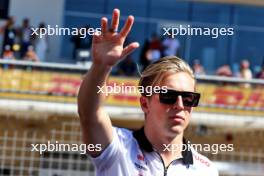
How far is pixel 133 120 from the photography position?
37.9ft

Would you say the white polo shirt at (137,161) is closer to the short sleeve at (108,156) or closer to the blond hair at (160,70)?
the short sleeve at (108,156)

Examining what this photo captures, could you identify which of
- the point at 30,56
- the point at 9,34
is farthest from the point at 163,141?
the point at 9,34

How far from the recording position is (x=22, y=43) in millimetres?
13789

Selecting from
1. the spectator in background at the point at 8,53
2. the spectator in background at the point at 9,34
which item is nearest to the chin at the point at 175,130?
the spectator in background at the point at 8,53

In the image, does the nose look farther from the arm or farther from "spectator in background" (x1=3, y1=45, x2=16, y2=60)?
"spectator in background" (x1=3, y1=45, x2=16, y2=60)

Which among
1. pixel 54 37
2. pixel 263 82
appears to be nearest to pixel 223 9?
pixel 54 37

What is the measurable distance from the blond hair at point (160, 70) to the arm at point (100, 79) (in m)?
0.29

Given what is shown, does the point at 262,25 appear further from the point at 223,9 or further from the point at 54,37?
the point at 54,37

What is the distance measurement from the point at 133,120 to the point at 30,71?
2.01m

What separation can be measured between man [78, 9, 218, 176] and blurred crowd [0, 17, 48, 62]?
392 inches

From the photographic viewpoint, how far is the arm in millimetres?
2529

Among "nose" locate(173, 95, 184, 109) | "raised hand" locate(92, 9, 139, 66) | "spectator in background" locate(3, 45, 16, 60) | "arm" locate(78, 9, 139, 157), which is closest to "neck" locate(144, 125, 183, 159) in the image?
"nose" locate(173, 95, 184, 109)

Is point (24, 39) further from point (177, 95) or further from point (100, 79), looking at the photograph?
point (100, 79)

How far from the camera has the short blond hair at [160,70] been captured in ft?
9.57
